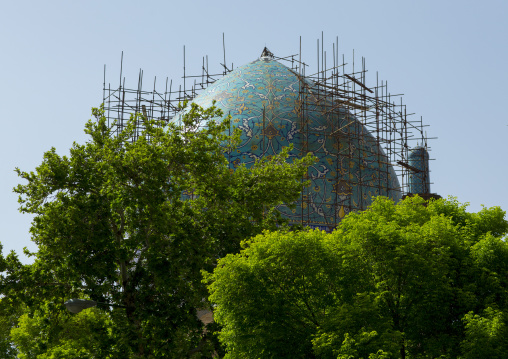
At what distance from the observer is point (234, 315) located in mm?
16094

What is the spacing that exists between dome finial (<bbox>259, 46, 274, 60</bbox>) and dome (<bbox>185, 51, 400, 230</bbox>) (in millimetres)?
2951

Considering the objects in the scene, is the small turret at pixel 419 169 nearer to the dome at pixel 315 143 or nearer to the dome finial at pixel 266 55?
the dome at pixel 315 143

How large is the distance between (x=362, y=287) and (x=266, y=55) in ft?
58.9

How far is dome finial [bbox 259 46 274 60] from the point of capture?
32.2 meters

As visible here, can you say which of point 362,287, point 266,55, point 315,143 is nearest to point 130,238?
point 362,287

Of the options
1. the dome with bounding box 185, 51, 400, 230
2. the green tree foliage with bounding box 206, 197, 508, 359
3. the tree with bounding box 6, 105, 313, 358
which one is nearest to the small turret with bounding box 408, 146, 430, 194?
the dome with bounding box 185, 51, 400, 230

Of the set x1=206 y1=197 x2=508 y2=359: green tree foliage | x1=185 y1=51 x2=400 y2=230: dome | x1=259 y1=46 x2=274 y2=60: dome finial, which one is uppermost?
x1=259 y1=46 x2=274 y2=60: dome finial

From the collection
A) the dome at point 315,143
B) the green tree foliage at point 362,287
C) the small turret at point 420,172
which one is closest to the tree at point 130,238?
the green tree foliage at point 362,287

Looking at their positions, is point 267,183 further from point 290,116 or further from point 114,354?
point 290,116

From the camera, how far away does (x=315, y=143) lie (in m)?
26.9

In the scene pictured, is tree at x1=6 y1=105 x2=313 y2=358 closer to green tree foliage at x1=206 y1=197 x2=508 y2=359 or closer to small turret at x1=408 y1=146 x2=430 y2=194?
green tree foliage at x1=206 y1=197 x2=508 y2=359

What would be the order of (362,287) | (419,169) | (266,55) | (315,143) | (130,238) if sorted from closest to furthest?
(362,287), (130,238), (315,143), (419,169), (266,55)

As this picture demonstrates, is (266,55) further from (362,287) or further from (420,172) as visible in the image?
(362,287)

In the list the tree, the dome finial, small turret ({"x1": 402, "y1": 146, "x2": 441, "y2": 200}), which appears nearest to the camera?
the tree
